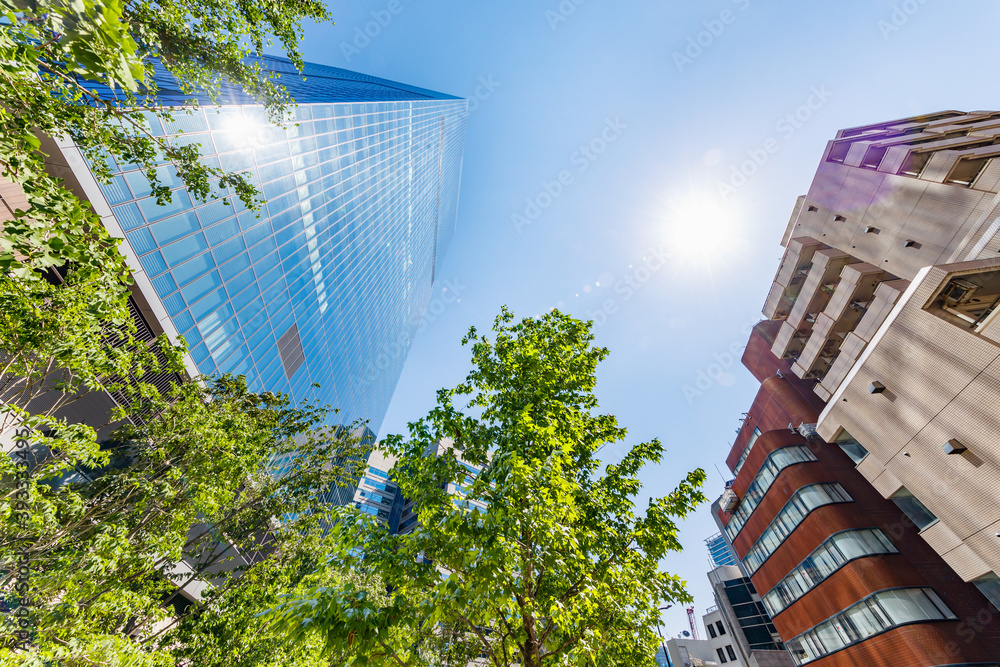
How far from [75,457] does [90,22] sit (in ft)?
30.3

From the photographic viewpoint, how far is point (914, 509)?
1667 cm

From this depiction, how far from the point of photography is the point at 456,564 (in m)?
5.37

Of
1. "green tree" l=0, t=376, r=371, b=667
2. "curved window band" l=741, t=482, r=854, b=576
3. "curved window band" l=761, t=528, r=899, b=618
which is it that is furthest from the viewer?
"curved window band" l=741, t=482, r=854, b=576

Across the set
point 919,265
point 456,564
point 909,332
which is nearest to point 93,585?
point 456,564

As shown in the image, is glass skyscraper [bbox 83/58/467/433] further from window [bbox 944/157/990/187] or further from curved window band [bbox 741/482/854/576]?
window [bbox 944/157/990/187]

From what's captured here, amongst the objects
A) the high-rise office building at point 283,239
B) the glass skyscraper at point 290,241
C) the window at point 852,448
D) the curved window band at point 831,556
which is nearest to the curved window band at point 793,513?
the curved window band at point 831,556

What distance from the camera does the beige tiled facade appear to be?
12438 mm

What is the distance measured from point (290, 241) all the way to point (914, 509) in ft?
139

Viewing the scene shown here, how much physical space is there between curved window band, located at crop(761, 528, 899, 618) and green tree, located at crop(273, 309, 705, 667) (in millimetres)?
22362

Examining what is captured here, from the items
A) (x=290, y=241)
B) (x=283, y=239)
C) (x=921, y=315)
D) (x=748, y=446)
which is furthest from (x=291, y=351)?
(x=748, y=446)

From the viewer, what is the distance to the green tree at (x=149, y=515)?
732 centimetres

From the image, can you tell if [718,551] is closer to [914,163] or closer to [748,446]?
[748,446]

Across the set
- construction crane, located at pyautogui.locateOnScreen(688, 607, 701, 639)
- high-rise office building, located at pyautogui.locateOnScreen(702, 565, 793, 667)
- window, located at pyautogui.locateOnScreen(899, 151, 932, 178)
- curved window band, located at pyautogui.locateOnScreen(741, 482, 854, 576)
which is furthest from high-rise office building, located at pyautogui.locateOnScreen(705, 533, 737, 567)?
Result: window, located at pyautogui.locateOnScreen(899, 151, 932, 178)

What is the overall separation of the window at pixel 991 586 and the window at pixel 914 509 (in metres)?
2.14
